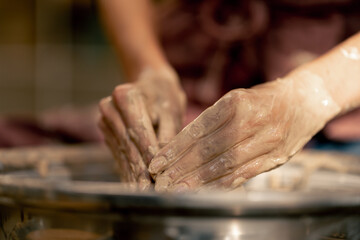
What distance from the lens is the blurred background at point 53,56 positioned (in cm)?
415

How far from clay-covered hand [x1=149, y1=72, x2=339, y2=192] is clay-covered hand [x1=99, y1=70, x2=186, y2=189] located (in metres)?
0.06

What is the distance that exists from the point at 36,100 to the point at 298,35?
348cm

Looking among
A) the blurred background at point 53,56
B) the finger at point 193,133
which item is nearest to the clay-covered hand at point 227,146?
the finger at point 193,133

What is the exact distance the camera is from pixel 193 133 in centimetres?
56

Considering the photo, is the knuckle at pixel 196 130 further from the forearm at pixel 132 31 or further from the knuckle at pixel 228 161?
the forearm at pixel 132 31

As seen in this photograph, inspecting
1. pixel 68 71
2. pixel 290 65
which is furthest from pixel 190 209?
pixel 68 71

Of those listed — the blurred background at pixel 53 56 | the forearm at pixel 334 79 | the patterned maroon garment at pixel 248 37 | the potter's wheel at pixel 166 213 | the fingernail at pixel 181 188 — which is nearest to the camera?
the potter's wheel at pixel 166 213

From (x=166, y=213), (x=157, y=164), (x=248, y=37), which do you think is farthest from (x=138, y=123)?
(x=248, y=37)

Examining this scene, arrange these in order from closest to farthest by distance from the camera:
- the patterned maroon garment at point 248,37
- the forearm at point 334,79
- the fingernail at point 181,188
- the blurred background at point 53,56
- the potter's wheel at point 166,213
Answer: the potter's wheel at point 166,213 < the fingernail at point 181,188 < the forearm at point 334,79 < the patterned maroon garment at point 248,37 < the blurred background at point 53,56

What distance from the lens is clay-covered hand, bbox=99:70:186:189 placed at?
636mm

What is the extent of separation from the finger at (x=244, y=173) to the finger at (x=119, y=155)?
0.15 m

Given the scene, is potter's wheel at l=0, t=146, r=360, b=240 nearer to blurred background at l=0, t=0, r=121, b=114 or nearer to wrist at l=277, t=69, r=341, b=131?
wrist at l=277, t=69, r=341, b=131

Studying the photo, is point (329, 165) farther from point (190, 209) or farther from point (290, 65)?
point (190, 209)

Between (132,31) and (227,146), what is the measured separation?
2.51 feet
